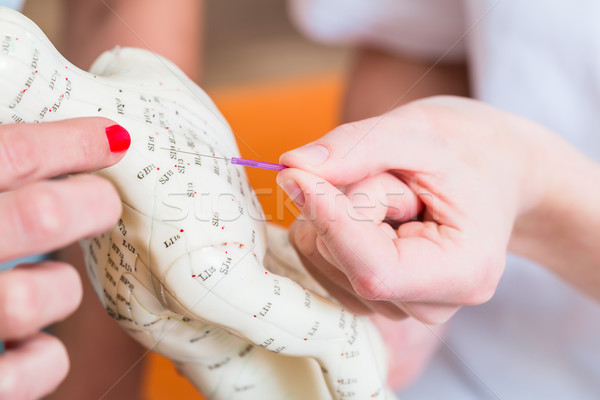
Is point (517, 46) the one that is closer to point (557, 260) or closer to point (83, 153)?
point (557, 260)

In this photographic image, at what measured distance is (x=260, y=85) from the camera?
122cm

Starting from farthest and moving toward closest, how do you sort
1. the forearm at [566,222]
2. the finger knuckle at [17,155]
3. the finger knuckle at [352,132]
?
the forearm at [566,222]
the finger knuckle at [352,132]
the finger knuckle at [17,155]

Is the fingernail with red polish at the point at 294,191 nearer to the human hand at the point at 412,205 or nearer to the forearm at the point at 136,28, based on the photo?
the human hand at the point at 412,205

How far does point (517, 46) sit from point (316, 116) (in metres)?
0.39

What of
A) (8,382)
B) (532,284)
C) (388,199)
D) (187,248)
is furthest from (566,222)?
(8,382)

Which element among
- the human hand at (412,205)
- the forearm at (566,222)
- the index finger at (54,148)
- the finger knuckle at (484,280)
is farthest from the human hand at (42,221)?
the forearm at (566,222)

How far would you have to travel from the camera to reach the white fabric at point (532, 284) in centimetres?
61

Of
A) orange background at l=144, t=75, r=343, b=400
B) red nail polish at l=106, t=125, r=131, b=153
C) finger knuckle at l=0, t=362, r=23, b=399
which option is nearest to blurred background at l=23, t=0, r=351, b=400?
orange background at l=144, t=75, r=343, b=400

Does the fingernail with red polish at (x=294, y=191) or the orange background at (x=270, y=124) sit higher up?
the fingernail with red polish at (x=294, y=191)

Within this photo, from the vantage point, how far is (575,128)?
2.08 feet

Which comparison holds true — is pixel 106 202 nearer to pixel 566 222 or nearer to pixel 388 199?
pixel 388 199

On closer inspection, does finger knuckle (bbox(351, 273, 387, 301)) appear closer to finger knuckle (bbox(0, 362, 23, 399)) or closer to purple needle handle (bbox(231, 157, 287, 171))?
purple needle handle (bbox(231, 157, 287, 171))

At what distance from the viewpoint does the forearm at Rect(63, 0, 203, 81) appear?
61 centimetres

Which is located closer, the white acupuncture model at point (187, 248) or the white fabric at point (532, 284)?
the white acupuncture model at point (187, 248)
